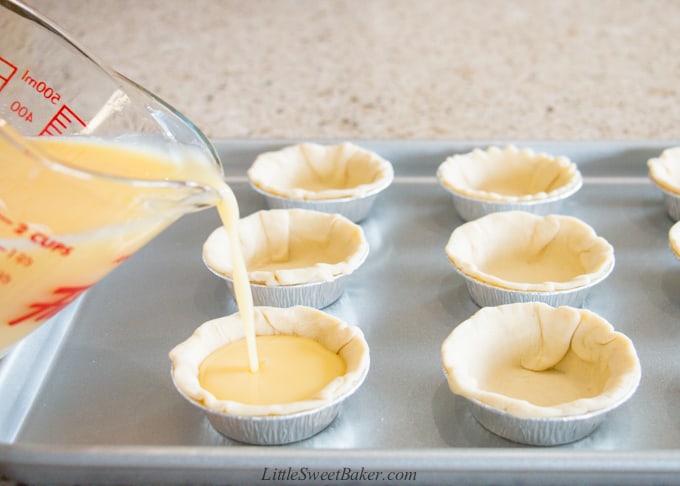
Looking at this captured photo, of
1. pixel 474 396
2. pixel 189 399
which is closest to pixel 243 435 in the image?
pixel 189 399

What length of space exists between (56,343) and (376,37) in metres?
1.45

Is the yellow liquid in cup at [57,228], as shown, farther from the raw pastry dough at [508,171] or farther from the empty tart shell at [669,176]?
the empty tart shell at [669,176]

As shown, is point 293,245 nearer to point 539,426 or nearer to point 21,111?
point 21,111

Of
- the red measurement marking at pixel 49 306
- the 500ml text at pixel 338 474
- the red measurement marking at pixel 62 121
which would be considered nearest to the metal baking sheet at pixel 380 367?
the 500ml text at pixel 338 474

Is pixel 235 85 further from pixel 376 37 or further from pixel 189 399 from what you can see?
pixel 189 399

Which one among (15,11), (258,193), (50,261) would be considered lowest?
(258,193)

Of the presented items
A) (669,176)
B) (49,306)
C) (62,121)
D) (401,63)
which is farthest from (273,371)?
(401,63)

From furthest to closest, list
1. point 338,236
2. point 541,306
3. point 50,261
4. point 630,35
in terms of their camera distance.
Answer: point 630,35 → point 338,236 → point 541,306 → point 50,261

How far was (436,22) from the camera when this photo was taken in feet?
8.82

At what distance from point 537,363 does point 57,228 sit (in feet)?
2.35

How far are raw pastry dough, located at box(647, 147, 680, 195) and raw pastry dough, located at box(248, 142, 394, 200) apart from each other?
48 cm

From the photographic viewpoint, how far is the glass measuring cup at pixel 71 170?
0.96 metres

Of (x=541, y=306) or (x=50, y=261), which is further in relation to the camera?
(x=541, y=306)

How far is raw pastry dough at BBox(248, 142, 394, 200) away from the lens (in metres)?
1.83
